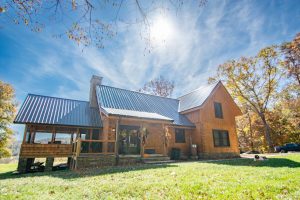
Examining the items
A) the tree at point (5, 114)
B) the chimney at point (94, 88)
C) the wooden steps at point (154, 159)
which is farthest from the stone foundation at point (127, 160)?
the tree at point (5, 114)

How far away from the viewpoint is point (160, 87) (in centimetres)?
3378

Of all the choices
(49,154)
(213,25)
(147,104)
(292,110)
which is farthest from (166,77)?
(213,25)

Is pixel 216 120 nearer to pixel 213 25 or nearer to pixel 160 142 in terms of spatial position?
pixel 160 142

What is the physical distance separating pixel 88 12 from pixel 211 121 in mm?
17596

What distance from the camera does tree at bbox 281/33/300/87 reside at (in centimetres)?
2402

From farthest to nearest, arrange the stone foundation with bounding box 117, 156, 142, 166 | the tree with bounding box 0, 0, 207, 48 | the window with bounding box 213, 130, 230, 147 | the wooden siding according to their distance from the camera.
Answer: the window with bounding box 213, 130, 230, 147
the wooden siding
the stone foundation with bounding box 117, 156, 142, 166
the tree with bounding box 0, 0, 207, 48

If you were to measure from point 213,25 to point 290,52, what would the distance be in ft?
86.2

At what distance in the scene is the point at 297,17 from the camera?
906 cm

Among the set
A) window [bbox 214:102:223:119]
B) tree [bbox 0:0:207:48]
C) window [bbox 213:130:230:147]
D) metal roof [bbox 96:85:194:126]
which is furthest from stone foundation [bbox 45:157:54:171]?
window [bbox 214:102:223:119]

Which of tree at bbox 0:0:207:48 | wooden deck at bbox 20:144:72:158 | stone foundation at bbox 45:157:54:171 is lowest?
stone foundation at bbox 45:157:54:171

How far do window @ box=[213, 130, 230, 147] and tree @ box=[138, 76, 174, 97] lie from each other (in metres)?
15.4

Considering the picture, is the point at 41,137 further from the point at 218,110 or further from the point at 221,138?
the point at 218,110

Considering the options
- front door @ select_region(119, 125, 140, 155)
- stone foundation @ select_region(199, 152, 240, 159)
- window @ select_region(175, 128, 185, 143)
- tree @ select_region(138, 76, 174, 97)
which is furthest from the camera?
tree @ select_region(138, 76, 174, 97)

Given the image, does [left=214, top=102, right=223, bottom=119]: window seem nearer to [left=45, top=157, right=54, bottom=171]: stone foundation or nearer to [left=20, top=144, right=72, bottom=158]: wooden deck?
[left=20, top=144, right=72, bottom=158]: wooden deck
